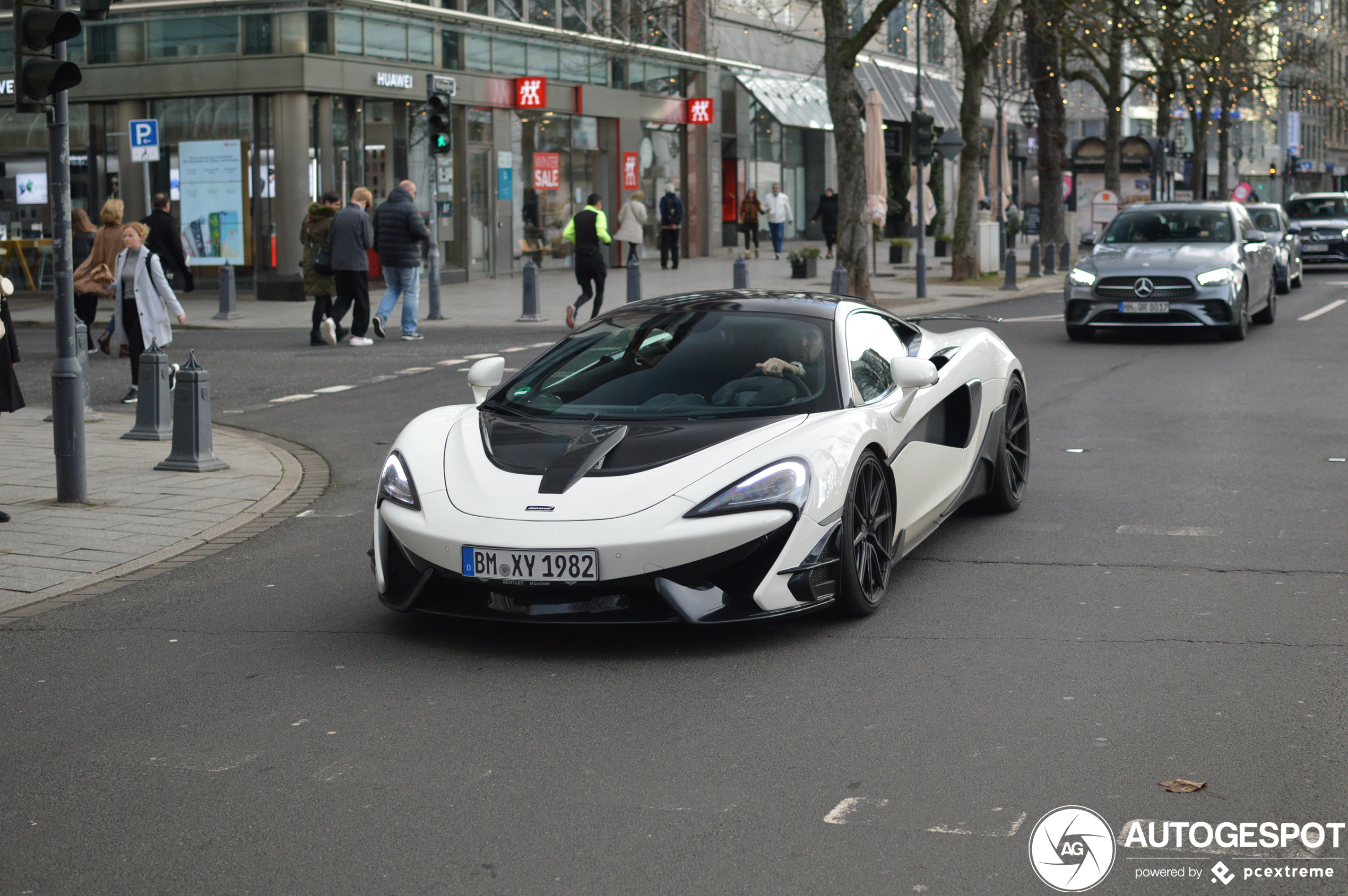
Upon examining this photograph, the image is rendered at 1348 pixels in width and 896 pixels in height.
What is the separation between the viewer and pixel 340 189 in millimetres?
29422

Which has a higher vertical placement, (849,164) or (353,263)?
(849,164)

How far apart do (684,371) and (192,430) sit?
192 inches

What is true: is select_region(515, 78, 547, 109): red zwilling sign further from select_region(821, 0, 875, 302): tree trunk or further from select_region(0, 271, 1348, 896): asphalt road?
select_region(0, 271, 1348, 896): asphalt road

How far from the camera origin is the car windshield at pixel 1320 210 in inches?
1478

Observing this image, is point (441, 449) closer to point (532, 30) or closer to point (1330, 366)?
point (1330, 366)

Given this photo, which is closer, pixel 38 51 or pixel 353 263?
pixel 38 51

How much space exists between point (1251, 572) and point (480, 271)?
89.9 ft

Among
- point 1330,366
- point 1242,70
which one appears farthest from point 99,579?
point 1242,70

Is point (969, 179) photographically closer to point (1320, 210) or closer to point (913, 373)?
point (1320, 210)

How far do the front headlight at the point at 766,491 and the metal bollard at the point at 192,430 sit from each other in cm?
569

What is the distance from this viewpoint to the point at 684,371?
6.70 meters

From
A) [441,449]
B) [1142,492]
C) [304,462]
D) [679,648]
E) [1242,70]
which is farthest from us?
[1242,70]

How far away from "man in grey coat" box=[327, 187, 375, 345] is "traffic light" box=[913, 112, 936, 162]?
1081 cm

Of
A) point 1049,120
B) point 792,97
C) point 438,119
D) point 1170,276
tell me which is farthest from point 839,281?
point 792,97
